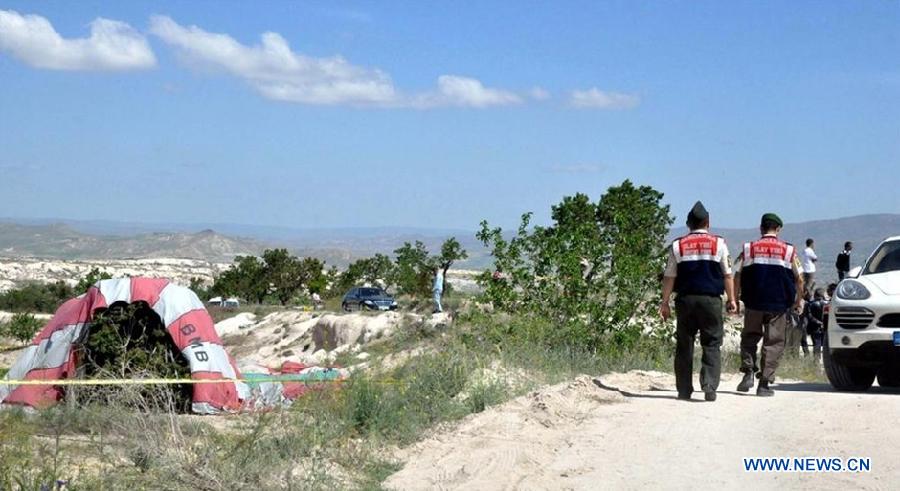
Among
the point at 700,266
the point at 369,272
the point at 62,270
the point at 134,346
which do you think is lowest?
the point at 62,270

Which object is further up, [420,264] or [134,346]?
[134,346]

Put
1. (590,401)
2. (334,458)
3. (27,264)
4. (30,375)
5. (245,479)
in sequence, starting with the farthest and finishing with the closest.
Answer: (27,264) < (30,375) < (590,401) < (334,458) < (245,479)

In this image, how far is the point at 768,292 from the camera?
11812mm

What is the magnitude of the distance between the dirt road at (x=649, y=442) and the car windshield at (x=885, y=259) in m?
2.09

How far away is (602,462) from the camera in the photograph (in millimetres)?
8867

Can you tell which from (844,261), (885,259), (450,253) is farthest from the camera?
(450,253)

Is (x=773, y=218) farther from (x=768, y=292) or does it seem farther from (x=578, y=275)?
(x=578, y=275)

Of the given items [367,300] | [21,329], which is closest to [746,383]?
[21,329]

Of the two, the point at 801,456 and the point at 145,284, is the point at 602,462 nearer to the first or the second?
the point at 801,456

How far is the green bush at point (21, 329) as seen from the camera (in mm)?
39319

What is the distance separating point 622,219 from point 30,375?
9092 mm

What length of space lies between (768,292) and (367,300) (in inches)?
1563

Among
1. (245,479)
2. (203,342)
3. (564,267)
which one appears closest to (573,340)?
(564,267)

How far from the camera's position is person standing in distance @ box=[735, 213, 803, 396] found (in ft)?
38.7
